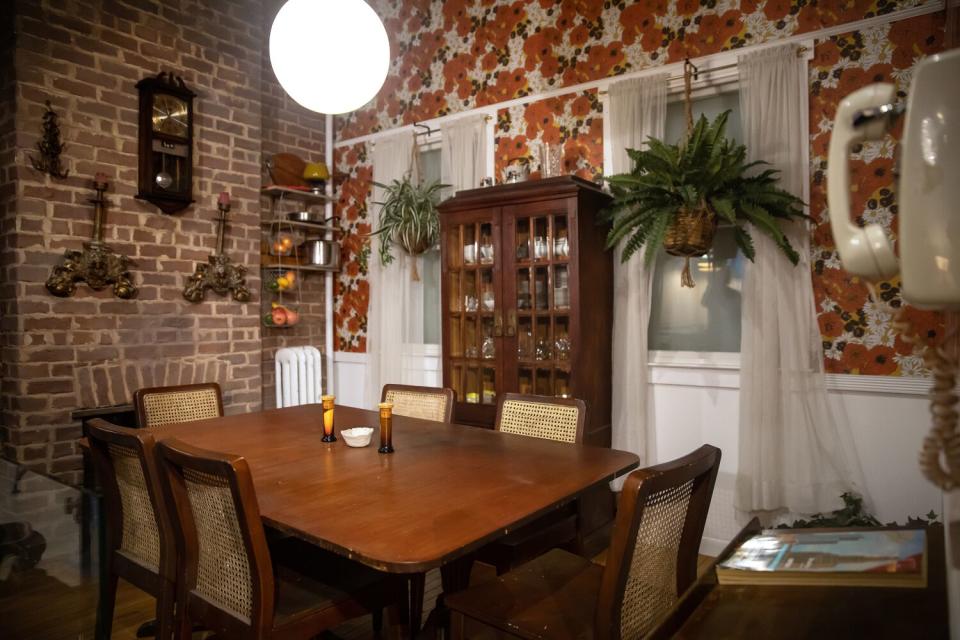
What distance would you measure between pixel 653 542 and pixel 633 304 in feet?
6.66

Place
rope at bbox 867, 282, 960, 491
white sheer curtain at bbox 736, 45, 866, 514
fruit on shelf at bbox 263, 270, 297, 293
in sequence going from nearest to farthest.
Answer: rope at bbox 867, 282, 960, 491 → white sheer curtain at bbox 736, 45, 866, 514 → fruit on shelf at bbox 263, 270, 297, 293

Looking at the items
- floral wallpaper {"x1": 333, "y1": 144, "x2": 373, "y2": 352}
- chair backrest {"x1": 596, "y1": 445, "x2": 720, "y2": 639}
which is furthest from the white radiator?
chair backrest {"x1": 596, "y1": 445, "x2": 720, "y2": 639}

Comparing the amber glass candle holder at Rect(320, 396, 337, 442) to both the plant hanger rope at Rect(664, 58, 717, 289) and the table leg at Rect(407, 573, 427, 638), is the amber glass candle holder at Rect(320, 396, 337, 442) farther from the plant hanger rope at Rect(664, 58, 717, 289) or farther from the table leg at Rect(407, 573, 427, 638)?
the plant hanger rope at Rect(664, 58, 717, 289)

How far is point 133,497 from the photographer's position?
192 centimetres

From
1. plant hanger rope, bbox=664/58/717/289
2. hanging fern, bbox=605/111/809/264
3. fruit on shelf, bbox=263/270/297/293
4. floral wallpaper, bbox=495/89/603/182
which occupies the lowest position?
fruit on shelf, bbox=263/270/297/293

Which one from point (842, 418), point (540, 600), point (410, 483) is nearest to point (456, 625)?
point (540, 600)

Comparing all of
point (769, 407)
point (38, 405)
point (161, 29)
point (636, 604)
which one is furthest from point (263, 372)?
point (636, 604)

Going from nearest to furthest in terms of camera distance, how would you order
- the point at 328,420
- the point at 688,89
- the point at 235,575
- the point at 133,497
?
the point at 235,575
the point at 133,497
the point at 328,420
the point at 688,89

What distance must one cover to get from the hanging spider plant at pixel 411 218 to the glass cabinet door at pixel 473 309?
44cm

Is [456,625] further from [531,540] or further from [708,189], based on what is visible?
[708,189]

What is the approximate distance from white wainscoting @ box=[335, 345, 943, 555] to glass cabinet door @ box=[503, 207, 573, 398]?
552 mm

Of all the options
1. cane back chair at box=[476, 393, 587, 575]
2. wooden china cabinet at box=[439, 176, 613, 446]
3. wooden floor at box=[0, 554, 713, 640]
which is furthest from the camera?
wooden china cabinet at box=[439, 176, 613, 446]

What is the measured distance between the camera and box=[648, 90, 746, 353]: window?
126 inches

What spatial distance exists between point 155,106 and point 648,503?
359 cm
